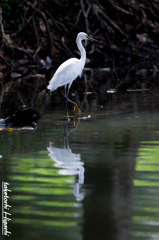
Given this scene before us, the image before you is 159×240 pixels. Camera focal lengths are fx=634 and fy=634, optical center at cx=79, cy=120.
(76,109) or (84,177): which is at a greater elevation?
(76,109)

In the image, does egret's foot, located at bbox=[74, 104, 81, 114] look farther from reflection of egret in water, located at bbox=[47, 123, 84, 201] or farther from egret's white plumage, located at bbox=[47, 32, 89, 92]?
reflection of egret in water, located at bbox=[47, 123, 84, 201]

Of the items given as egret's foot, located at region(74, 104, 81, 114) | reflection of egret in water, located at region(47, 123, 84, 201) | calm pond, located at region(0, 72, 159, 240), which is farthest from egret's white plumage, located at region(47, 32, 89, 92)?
reflection of egret in water, located at region(47, 123, 84, 201)

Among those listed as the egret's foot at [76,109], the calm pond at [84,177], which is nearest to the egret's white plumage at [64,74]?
the egret's foot at [76,109]

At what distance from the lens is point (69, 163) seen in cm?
584

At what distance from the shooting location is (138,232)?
3.89 metres

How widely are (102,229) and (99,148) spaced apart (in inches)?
97.4

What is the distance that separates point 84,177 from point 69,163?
0.63 metres

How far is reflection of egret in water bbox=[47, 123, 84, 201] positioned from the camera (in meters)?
4.96

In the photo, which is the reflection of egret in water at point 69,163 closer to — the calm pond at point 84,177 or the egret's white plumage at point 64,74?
the calm pond at point 84,177

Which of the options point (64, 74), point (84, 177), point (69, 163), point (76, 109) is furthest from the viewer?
point (64, 74)

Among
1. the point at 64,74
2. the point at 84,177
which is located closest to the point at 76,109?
the point at 64,74

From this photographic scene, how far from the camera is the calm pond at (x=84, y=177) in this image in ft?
13.3

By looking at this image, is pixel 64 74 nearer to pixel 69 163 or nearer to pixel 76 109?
pixel 76 109

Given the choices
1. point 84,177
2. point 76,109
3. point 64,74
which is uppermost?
point 64,74
